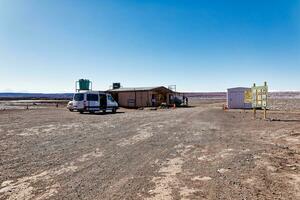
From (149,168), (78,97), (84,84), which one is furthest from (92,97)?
(149,168)

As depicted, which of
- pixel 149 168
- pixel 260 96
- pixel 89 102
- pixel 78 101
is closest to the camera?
pixel 149 168

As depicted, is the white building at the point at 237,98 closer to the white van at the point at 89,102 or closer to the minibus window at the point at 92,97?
the white van at the point at 89,102

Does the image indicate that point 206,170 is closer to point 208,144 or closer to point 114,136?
point 208,144

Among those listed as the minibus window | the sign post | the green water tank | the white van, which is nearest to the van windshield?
the white van

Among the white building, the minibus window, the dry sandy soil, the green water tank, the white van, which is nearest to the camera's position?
the dry sandy soil

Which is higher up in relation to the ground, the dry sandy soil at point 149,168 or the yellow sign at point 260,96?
the yellow sign at point 260,96

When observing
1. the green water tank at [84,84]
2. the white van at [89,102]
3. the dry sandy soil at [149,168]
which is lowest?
the dry sandy soil at [149,168]

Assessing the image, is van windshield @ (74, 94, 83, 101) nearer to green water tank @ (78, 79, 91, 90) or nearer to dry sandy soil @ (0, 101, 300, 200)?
dry sandy soil @ (0, 101, 300, 200)

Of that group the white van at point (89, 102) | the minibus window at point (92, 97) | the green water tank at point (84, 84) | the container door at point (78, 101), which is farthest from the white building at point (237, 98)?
the green water tank at point (84, 84)

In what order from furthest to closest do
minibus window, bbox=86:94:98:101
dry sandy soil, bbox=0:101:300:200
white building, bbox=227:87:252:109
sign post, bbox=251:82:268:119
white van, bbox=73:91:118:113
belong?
1. white building, bbox=227:87:252:109
2. minibus window, bbox=86:94:98:101
3. white van, bbox=73:91:118:113
4. sign post, bbox=251:82:268:119
5. dry sandy soil, bbox=0:101:300:200

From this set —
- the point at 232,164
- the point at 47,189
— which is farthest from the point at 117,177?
the point at 232,164

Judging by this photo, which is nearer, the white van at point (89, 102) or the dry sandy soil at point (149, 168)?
the dry sandy soil at point (149, 168)

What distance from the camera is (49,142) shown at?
35.6 ft

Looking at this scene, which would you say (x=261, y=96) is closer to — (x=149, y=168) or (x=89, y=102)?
(x=89, y=102)
